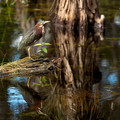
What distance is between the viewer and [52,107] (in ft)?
13.7

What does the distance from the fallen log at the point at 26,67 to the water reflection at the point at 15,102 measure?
0.75 metres

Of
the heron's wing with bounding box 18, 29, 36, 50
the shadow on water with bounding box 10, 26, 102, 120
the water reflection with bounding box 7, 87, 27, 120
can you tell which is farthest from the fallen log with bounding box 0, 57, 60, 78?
the water reflection with bounding box 7, 87, 27, 120

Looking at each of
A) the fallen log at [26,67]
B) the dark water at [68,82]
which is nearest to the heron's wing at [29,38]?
the fallen log at [26,67]

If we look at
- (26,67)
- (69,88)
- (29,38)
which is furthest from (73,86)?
(29,38)

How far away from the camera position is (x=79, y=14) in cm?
942

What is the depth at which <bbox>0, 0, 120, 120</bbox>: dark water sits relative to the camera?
13.2 feet

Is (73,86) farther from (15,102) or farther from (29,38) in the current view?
(29,38)

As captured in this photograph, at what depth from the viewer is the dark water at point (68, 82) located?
159 inches

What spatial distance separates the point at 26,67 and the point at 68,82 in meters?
0.92

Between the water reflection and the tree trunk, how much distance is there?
497 centimetres

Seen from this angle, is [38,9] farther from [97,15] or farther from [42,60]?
[42,60]

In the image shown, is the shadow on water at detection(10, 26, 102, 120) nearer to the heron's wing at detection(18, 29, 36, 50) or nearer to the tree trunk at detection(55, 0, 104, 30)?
the heron's wing at detection(18, 29, 36, 50)

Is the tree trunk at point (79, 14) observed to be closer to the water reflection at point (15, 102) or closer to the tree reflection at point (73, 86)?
the tree reflection at point (73, 86)

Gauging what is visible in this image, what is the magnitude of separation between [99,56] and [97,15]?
2971 millimetres
